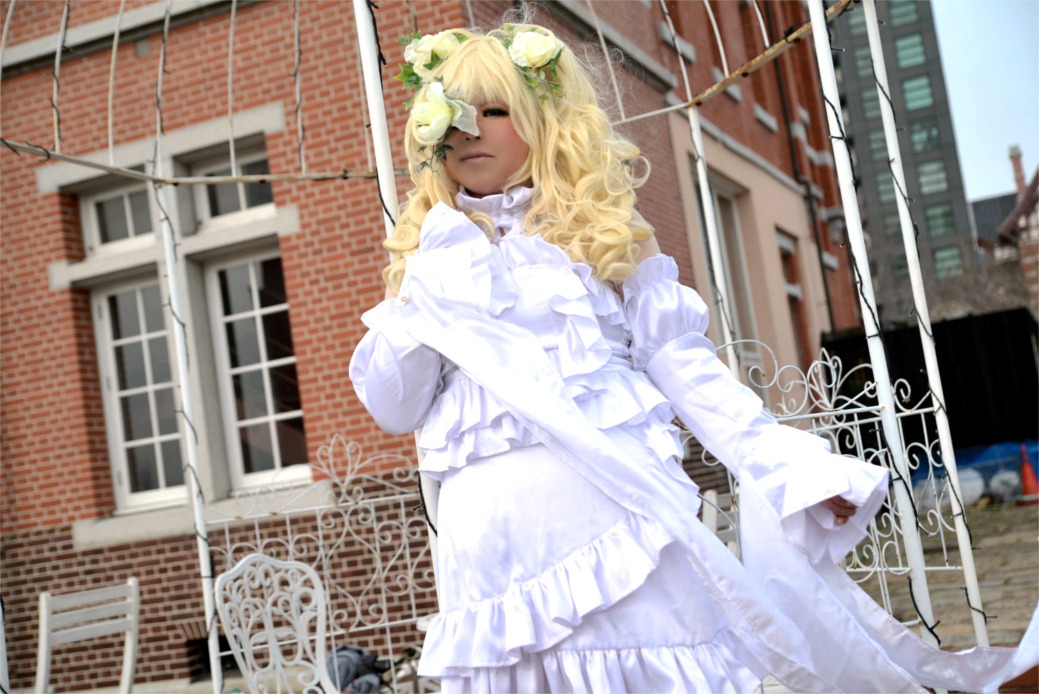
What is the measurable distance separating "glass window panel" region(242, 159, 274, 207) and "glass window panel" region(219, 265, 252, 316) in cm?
48

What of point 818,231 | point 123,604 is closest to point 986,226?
point 818,231

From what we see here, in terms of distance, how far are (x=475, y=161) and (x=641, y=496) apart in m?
0.79

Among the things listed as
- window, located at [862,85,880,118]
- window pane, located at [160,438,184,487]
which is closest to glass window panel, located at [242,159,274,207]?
window pane, located at [160,438,184,487]

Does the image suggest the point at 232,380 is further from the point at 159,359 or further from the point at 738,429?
the point at 738,429

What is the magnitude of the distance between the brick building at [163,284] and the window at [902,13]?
2786 inches

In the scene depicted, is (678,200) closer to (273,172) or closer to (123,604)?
(273,172)

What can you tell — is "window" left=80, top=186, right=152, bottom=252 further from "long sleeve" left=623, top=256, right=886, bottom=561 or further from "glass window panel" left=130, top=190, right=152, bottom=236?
"long sleeve" left=623, top=256, right=886, bottom=561

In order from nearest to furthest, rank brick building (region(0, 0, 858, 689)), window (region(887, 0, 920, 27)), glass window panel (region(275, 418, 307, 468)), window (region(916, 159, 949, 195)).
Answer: brick building (region(0, 0, 858, 689))
glass window panel (region(275, 418, 307, 468))
window (region(887, 0, 920, 27))
window (region(916, 159, 949, 195))

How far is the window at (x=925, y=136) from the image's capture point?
82.4 m

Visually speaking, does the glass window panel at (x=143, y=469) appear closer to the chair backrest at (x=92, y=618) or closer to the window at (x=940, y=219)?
the chair backrest at (x=92, y=618)

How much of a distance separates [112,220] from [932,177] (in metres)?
84.4

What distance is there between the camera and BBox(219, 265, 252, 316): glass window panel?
7.93 meters

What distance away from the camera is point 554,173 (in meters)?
2.23

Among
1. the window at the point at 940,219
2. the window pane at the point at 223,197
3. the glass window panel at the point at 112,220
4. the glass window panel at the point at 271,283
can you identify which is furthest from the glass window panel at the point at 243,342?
the window at the point at 940,219
